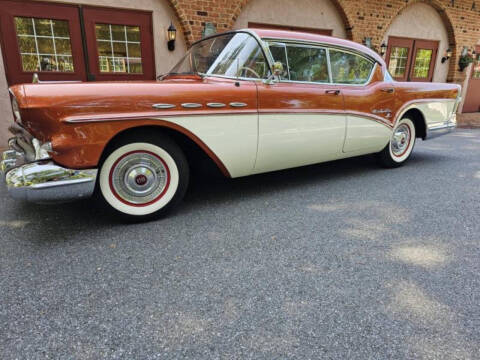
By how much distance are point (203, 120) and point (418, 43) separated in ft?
35.2

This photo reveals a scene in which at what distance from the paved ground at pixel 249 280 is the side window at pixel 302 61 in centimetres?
127

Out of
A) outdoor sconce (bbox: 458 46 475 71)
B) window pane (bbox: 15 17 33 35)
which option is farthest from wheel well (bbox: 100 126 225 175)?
outdoor sconce (bbox: 458 46 475 71)

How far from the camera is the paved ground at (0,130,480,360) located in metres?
1.48

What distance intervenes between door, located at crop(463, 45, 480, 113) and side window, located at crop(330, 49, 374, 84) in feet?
35.7

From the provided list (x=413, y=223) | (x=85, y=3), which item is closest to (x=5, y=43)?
(x=85, y=3)

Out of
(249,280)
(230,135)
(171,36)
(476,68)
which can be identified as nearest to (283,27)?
(171,36)

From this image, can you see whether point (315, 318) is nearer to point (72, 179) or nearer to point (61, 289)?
point (61, 289)

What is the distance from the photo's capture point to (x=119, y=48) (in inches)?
250

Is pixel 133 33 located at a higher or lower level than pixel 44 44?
higher

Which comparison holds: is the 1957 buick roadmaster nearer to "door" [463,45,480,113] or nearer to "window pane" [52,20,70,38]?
"window pane" [52,20,70,38]

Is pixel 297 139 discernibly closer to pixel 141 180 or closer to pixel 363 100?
pixel 363 100

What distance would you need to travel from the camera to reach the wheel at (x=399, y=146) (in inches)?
173

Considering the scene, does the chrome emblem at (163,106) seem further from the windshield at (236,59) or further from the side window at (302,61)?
the side window at (302,61)

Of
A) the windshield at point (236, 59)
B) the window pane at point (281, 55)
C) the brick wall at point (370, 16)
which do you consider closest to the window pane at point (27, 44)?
the brick wall at point (370, 16)
